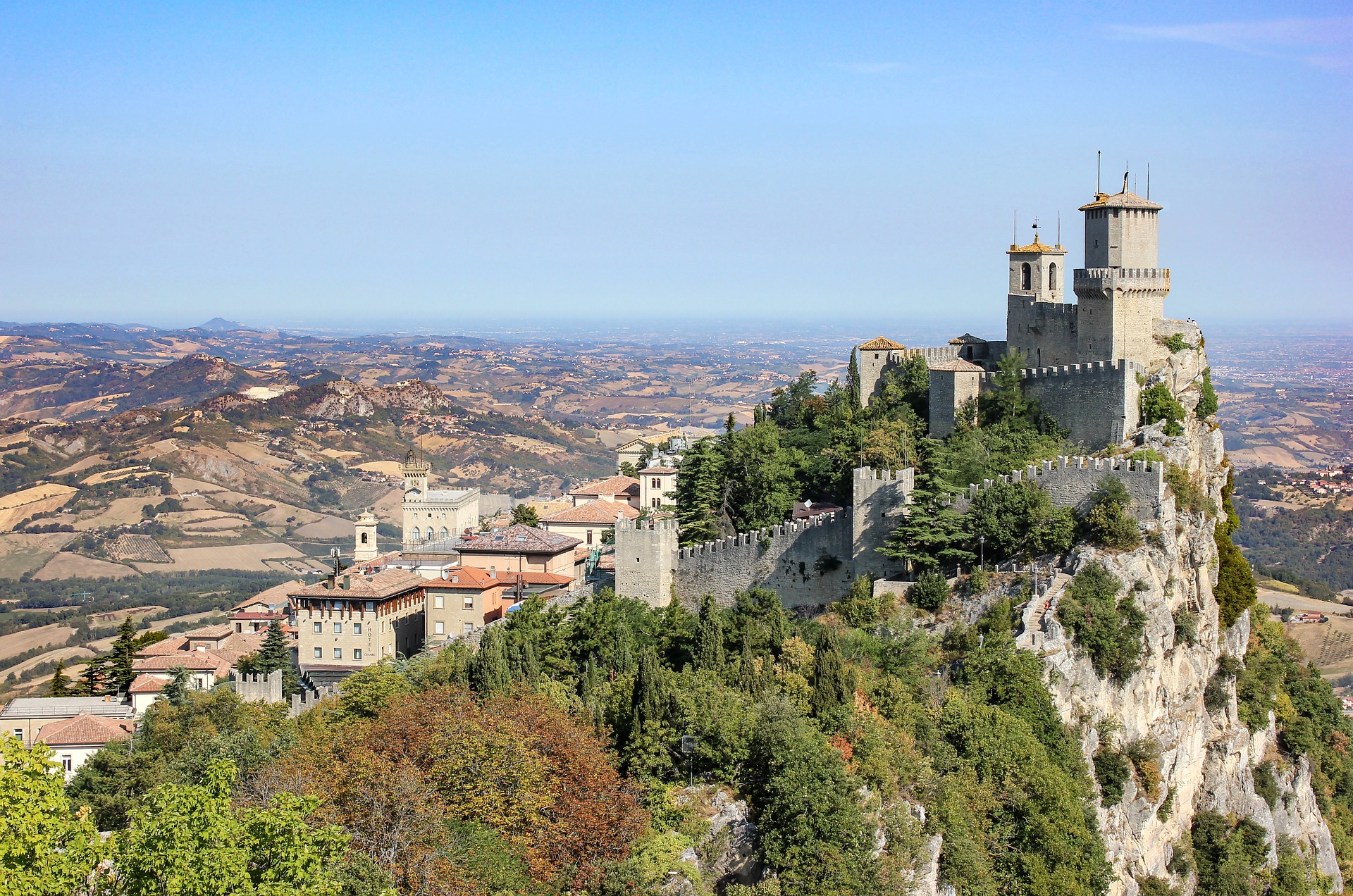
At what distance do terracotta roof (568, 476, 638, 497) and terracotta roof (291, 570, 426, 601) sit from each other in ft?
53.8

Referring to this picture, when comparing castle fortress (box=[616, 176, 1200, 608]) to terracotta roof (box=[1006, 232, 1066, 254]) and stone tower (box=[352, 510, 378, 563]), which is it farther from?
stone tower (box=[352, 510, 378, 563])

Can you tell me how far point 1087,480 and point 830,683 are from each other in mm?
11052

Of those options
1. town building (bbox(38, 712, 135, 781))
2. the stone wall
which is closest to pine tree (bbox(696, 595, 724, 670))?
the stone wall

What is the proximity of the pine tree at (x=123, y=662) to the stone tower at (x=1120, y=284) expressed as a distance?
126ft

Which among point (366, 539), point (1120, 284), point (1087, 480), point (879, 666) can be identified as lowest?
point (366, 539)

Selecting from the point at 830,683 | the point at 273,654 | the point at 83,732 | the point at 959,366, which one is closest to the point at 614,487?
the point at 273,654

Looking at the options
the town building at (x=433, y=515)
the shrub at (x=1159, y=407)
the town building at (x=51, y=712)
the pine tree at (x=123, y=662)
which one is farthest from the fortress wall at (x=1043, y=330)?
the town building at (x=433, y=515)

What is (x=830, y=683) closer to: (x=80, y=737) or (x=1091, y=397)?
(x=1091, y=397)

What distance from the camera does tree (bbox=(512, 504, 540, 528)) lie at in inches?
2549

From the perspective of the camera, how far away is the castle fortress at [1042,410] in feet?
137

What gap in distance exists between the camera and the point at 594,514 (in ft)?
209

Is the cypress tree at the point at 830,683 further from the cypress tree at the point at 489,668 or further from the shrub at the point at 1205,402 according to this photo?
Answer: the shrub at the point at 1205,402

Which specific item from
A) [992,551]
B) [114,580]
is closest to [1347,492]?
[114,580]

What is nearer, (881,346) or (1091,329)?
(1091,329)
